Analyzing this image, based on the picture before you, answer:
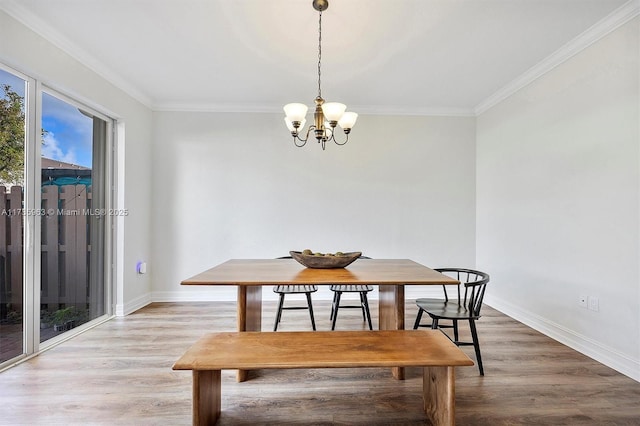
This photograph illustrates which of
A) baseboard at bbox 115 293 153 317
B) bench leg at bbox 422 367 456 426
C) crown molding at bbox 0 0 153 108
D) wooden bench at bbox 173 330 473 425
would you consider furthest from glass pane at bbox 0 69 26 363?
bench leg at bbox 422 367 456 426

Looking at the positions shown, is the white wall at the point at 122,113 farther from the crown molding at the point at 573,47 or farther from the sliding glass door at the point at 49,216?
the crown molding at the point at 573,47

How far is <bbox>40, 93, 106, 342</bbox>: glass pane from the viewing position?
8.81ft

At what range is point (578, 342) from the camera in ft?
8.73

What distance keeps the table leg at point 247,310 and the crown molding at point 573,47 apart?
318cm

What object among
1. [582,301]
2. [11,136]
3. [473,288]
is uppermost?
[11,136]

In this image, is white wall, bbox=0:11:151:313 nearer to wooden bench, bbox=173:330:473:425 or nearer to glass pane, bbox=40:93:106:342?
glass pane, bbox=40:93:106:342

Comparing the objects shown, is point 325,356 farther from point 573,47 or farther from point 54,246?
point 573,47

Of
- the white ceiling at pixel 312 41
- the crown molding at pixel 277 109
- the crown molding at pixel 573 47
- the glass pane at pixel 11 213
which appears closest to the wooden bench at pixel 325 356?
the glass pane at pixel 11 213

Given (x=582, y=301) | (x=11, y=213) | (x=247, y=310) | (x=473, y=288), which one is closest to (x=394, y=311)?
(x=473, y=288)

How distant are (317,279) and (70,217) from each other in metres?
2.55

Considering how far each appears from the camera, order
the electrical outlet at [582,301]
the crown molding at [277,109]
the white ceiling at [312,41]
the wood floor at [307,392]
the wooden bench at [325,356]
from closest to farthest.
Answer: the wooden bench at [325,356]
the wood floor at [307,392]
the white ceiling at [312,41]
the electrical outlet at [582,301]
the crown molding at [277,109]

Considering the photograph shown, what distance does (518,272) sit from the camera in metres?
3.44

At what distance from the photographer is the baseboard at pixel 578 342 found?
2.24 meters

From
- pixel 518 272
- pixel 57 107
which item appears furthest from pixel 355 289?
pixel 57 107
